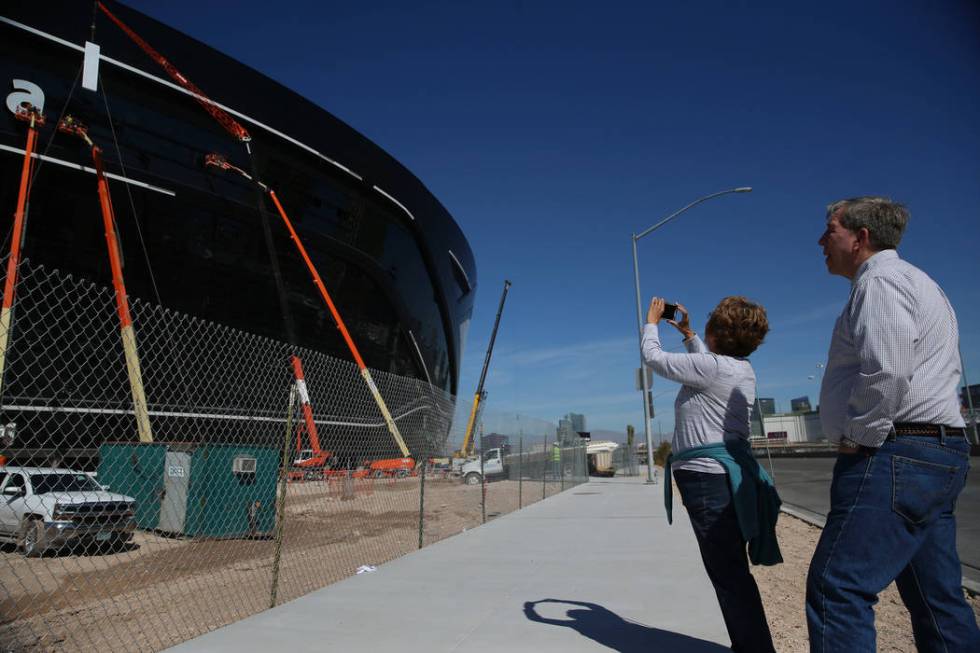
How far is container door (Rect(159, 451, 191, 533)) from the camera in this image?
922 cm

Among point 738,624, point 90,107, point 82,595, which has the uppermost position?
point 90,107

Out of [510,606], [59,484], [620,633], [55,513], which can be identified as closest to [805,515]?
[510,606]

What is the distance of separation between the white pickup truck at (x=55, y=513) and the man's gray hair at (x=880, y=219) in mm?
8265

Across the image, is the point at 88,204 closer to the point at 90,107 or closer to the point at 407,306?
the point at 90,107

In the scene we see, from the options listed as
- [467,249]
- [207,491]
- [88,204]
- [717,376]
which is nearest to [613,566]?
[717,376]

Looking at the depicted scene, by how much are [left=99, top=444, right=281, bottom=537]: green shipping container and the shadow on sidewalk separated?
21.3 feet

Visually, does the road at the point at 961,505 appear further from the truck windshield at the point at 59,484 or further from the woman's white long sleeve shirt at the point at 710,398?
the truck windshield at the point at 59,484

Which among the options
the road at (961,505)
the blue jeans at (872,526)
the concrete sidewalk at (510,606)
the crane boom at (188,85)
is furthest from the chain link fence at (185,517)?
the crane boom at (188,85)

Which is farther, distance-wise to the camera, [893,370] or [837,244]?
[837,244]

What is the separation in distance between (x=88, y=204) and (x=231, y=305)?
6218 mm

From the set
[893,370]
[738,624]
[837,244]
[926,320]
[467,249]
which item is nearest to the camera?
[893,370]

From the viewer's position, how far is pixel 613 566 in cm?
604

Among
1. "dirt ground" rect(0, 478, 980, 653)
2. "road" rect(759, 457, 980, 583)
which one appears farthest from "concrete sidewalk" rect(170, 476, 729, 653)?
"road" rect(759, 457, 980, 583)

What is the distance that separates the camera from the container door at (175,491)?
922cm
